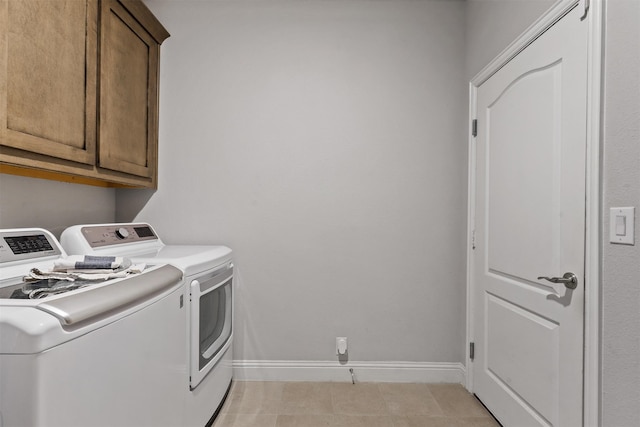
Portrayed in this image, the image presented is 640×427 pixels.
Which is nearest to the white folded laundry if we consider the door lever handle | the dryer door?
the dryer door

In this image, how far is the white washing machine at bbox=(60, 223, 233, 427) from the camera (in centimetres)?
153

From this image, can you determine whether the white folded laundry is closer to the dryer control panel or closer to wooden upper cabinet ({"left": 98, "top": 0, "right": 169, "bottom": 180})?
the dryer control panel

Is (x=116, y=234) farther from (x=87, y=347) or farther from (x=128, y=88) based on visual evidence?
(x=87, y=347)

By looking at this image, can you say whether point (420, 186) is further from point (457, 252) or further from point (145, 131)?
point (145, 131)

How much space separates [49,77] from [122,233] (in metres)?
0.87

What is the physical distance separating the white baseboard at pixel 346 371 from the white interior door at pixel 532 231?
0.77 feet

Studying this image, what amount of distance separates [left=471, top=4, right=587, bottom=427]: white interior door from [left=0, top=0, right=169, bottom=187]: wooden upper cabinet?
2108 mm

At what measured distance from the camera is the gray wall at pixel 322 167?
7.66ft

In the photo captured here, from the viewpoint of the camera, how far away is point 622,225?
3.67 ft

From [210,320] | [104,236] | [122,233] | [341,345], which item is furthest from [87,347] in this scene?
[341,345]

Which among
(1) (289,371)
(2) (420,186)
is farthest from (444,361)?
(2) (420,186)

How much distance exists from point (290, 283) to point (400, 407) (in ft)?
3.31

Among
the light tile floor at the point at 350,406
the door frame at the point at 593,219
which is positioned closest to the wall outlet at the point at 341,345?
the light tile floor at the point at 350,406

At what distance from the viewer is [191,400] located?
151 cm
